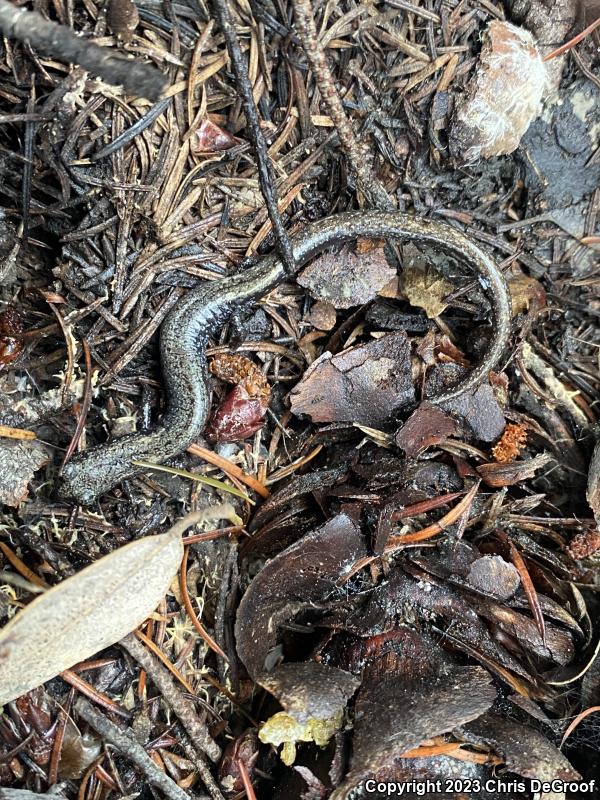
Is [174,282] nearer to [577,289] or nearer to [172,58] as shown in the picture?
[172,58]

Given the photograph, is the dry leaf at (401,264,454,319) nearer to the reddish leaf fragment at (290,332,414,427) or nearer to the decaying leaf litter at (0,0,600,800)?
the decaying leaf litter at (0,0,600,800)

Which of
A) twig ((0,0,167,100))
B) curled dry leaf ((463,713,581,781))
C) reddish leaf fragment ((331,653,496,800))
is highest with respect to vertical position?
twig ((0,0,167,100))

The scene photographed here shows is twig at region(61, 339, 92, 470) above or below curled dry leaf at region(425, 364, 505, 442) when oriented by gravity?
above

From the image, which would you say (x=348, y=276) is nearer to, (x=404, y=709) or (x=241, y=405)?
(x=241, y=405)

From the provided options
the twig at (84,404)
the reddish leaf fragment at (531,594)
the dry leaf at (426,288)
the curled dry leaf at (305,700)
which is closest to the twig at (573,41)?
the dry leaf at (426,288)

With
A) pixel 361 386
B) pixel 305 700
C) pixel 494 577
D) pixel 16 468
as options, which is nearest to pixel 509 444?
pixel 494 577

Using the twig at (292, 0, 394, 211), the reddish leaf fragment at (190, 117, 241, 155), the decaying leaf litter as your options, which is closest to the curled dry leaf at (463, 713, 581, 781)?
the decaying leaf litter
